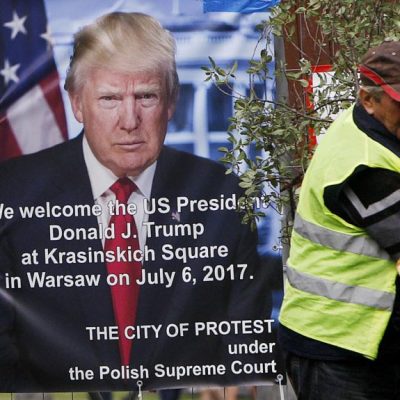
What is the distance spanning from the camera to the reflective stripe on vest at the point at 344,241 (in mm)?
3693

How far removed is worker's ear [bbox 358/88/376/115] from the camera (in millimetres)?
3781

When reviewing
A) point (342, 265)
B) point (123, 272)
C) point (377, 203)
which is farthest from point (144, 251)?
point (377, 203)

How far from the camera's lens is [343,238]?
12.2 ft

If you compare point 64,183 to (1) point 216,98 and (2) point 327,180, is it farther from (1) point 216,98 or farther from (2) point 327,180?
(2) point 327,180

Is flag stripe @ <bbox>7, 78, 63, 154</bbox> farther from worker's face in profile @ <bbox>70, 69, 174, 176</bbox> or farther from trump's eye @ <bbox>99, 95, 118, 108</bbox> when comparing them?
trump's eye @ <bbox>99, 95, 118, 108</bbox>

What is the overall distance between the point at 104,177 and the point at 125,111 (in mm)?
421

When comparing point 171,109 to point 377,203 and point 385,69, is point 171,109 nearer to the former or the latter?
point 385,69

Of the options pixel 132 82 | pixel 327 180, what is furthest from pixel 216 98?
pixel 327 180

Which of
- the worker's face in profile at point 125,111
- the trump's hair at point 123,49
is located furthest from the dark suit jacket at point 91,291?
the trump's hair at point 123,49

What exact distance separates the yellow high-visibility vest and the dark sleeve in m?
0.02

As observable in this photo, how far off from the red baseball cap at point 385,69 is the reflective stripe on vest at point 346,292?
23.7 inches

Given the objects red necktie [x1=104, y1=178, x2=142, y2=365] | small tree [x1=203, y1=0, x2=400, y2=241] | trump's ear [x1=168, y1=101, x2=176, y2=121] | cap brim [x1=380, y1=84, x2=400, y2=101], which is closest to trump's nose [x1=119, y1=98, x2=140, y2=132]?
trump's ear [x1=168, y1=101, x2=176, y2=121]

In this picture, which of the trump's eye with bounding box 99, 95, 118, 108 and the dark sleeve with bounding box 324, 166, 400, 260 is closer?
the dark sleeve with bounding box 324, 166, 400, 260

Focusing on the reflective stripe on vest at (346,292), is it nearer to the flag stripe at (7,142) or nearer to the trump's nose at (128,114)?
the trump's nose at (128,114)
